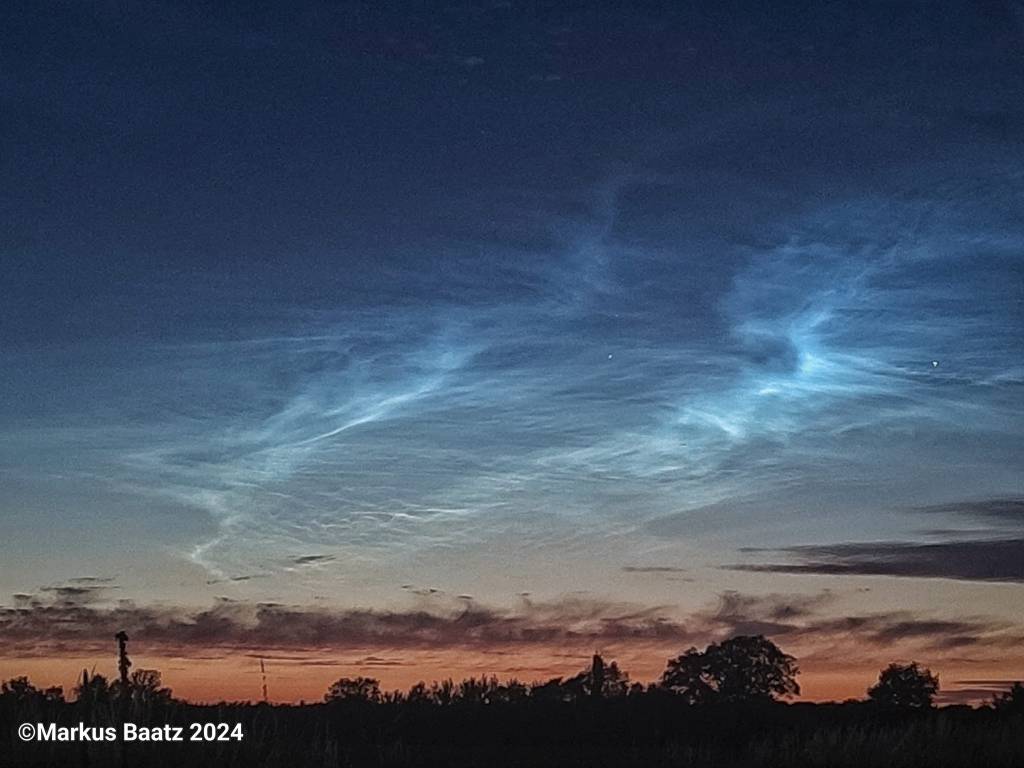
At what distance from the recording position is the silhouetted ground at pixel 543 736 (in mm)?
22109

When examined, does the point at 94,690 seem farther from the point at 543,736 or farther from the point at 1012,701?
the point at 1012,701

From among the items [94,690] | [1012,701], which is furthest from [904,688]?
[94,690]

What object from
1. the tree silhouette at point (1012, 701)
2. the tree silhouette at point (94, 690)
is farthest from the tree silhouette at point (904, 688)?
the tree silhouette at point (94, 690)

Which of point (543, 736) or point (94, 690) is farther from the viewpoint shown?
point (543, 736)

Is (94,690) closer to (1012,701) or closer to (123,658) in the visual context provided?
(123,658)

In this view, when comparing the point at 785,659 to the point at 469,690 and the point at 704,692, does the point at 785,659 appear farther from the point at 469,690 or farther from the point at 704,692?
the point at 469,690

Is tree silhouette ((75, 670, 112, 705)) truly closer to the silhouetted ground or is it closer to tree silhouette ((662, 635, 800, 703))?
the silhouetted ground

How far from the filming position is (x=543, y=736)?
127 feet

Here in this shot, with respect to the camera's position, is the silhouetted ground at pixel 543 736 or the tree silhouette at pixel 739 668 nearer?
the silhouetted ground at pixel 543 736

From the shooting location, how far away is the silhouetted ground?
22109mm

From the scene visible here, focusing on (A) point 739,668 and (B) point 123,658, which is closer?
(B) point 123,658

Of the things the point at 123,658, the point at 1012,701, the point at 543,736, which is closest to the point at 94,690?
the point at 123,658

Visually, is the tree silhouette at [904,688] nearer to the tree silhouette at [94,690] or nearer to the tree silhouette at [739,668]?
the tree silhouette at [739,668]

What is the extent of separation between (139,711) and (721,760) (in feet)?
46.8
